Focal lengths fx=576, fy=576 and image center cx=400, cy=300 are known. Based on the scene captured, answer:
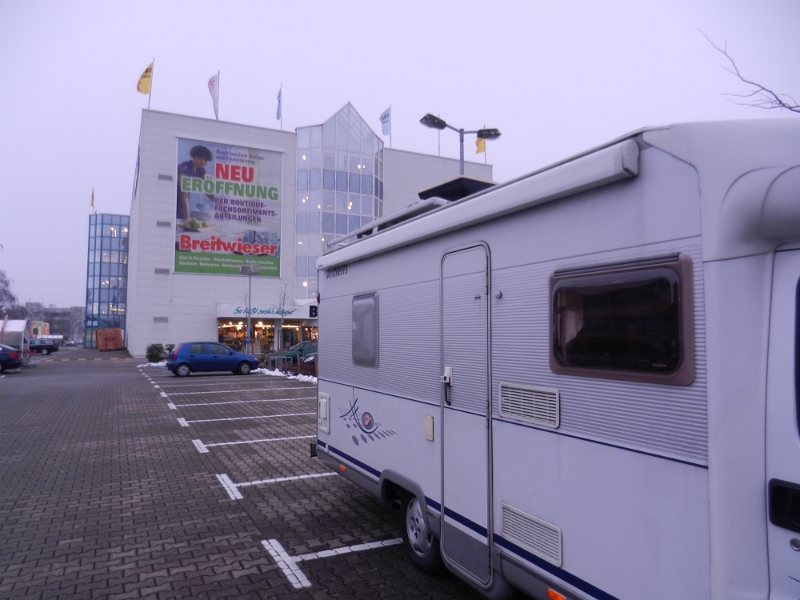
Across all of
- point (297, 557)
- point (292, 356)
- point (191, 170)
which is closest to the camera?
point (297, 557)

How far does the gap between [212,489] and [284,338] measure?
41.2 meters

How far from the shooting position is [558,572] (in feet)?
10.2

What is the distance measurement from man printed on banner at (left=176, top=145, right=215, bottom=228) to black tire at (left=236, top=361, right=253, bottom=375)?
22045 mm

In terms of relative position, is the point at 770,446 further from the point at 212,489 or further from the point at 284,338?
the point at 284,338

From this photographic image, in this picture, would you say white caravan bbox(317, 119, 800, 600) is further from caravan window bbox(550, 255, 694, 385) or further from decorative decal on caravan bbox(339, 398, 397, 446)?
decorative decal on caravan bbox(339, 398, 397, 446)

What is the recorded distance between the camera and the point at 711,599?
2283 mm

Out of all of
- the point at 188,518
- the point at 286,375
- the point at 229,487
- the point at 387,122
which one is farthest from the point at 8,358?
the point at 387,122

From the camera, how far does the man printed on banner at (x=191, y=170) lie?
4284cm

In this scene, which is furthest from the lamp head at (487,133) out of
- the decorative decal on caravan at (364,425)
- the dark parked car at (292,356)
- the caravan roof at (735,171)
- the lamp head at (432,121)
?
the dark parked car at (292,356)

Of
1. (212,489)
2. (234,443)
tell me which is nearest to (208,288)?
(234,443)

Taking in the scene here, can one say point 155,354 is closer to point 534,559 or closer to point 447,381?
point 447,381

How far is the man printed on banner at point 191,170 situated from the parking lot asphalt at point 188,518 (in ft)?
107

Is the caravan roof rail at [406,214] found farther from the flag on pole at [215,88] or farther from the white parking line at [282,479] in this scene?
the flag on pole at [215,88]

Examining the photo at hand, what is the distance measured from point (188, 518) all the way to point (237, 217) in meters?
39.9
